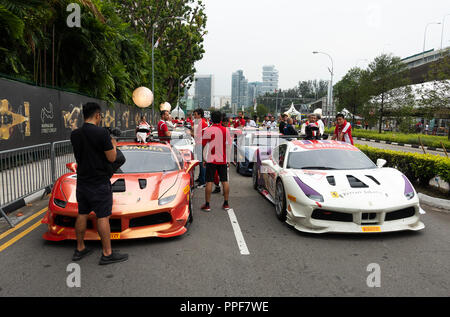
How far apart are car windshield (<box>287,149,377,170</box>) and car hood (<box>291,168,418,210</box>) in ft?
0.82

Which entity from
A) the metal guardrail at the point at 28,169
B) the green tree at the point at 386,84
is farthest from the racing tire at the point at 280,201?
the green tree at the point at 386,84

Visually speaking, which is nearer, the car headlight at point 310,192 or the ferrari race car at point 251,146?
the car headlight at point 310,192

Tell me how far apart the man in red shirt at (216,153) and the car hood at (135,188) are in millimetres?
1215

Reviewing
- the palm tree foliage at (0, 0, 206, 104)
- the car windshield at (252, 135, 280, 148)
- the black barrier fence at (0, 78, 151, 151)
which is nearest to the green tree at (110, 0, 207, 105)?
the palm tree foliage at (0, 0, 206, 104)

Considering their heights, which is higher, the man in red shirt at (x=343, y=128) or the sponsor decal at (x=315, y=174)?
the man in red shirt at (x=343, y=128)

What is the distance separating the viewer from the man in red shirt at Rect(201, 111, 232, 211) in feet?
21.0

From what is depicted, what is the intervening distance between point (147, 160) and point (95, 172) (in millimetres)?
1785

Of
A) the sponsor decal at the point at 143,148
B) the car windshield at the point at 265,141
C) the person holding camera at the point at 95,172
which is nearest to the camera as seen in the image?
the person holding camera at the point at 95,172

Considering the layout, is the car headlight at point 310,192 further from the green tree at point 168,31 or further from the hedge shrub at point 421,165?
the green tree at point 168,31

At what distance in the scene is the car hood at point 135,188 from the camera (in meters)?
4.41

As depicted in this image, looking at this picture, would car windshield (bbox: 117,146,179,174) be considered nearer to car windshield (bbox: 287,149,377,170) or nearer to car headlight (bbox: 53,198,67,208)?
car headlight (bbox: 53,198,67,208)

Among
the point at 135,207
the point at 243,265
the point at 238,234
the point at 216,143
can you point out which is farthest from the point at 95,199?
the point at 216,143
